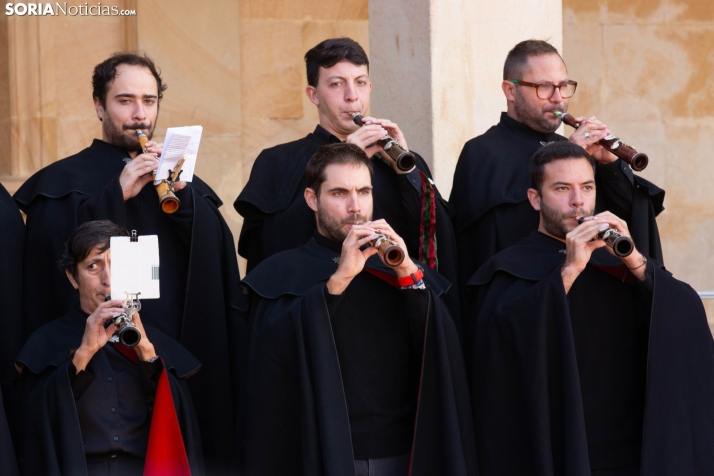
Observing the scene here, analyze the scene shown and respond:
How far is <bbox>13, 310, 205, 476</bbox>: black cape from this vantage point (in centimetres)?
504

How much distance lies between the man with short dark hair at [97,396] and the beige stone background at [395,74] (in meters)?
2.31

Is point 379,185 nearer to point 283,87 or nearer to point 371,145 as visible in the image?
point 371,145

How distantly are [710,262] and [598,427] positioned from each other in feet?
15.4

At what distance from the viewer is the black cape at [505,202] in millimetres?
6164

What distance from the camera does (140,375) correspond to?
5.23 meters

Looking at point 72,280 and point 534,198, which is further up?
point 534,198

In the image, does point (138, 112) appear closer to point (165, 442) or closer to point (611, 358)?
point (165, 442)

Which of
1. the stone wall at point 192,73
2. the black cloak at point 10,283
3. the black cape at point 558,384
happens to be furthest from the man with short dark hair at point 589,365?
the stone wall at point 192,73

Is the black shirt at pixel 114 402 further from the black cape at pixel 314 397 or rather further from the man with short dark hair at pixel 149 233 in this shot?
the man with short dark hair at pixel 149 233

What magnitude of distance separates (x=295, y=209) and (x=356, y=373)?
3.75ft

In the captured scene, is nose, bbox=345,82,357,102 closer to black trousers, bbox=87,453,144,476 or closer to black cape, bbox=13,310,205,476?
black cape, bbox=13,310,205,476

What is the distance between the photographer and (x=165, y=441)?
515cm

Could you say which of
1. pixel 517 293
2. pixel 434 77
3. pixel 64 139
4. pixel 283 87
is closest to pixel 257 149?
pixel 283 87

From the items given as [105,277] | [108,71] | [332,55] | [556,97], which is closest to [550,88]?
[556,97]
